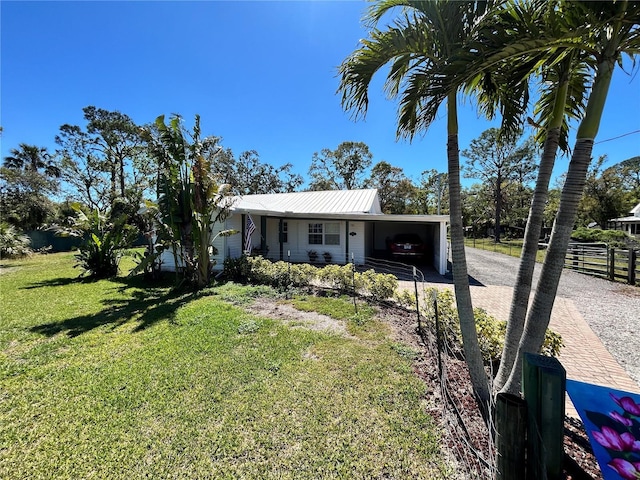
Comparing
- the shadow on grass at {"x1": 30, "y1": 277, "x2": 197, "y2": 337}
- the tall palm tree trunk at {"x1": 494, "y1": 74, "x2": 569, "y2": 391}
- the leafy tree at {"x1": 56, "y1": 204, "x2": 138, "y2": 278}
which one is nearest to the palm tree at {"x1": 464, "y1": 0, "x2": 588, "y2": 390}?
the tall palm tree trunk at {"x1": 494, "y1": 74, "x2": 569, "y2": 391}

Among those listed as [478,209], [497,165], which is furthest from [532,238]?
[478,209]

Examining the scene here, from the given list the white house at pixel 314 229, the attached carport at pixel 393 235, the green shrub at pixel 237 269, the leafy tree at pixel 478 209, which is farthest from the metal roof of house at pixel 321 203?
the leafy tree at pixel 478 209

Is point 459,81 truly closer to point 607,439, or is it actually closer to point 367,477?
point 607,439

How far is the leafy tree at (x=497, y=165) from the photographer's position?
109ft

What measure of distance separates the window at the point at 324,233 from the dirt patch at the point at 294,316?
701cm

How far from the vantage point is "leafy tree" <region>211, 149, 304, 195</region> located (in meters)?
37.3

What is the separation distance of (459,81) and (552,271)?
1.83 metres

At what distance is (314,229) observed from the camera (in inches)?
579

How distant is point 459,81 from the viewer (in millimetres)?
2312

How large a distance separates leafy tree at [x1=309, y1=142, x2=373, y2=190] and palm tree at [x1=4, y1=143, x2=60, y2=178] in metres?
27.0

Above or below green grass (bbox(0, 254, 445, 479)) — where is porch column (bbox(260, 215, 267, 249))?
above

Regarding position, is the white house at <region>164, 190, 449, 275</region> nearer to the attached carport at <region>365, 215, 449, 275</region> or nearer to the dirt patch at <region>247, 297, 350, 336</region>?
the attached carport at <region>365, 215, 449, 275</region>

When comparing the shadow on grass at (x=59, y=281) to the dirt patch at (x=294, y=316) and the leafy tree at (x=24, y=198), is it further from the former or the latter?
the leafy tree at (x=24, y=198)

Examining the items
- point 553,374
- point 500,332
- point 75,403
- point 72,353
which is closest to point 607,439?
point 553,374
